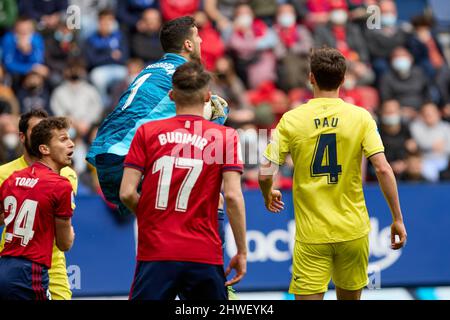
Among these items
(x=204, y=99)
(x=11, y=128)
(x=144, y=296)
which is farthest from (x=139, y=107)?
(x=11, y=128)

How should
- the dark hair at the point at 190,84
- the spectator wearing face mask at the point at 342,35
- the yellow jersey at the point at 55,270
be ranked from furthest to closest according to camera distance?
the spectator wearing face mask at the point at 342,35 → the yellow jersey at the point at 55,270 → the dark hair at the point at 190,84

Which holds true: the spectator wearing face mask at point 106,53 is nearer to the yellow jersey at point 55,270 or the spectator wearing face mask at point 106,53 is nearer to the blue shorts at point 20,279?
the yellow jersey at point 55,270

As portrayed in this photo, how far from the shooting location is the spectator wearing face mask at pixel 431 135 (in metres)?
15.2

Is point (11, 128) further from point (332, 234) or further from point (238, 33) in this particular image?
point (332, 234)

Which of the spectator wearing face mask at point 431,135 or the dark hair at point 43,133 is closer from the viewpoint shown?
the dark hair at point 43,133

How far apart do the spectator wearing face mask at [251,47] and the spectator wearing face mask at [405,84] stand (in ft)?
6.16

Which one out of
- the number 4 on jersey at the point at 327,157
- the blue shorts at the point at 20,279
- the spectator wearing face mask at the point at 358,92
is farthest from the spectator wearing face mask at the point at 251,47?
the blue shorts at the point at 20,279

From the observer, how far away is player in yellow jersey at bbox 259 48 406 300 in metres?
7.27

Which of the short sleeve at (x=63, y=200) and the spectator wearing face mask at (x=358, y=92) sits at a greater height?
the spectator wearing face mask at (x=358, y=92)

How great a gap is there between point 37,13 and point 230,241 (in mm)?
6080

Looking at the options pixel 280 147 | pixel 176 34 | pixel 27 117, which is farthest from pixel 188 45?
pixel 27 117

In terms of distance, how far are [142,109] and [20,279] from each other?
1527 millimetres

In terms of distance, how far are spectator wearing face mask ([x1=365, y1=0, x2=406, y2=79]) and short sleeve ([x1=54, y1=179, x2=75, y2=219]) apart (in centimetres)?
1001

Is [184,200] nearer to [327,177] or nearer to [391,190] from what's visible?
[327,177]
